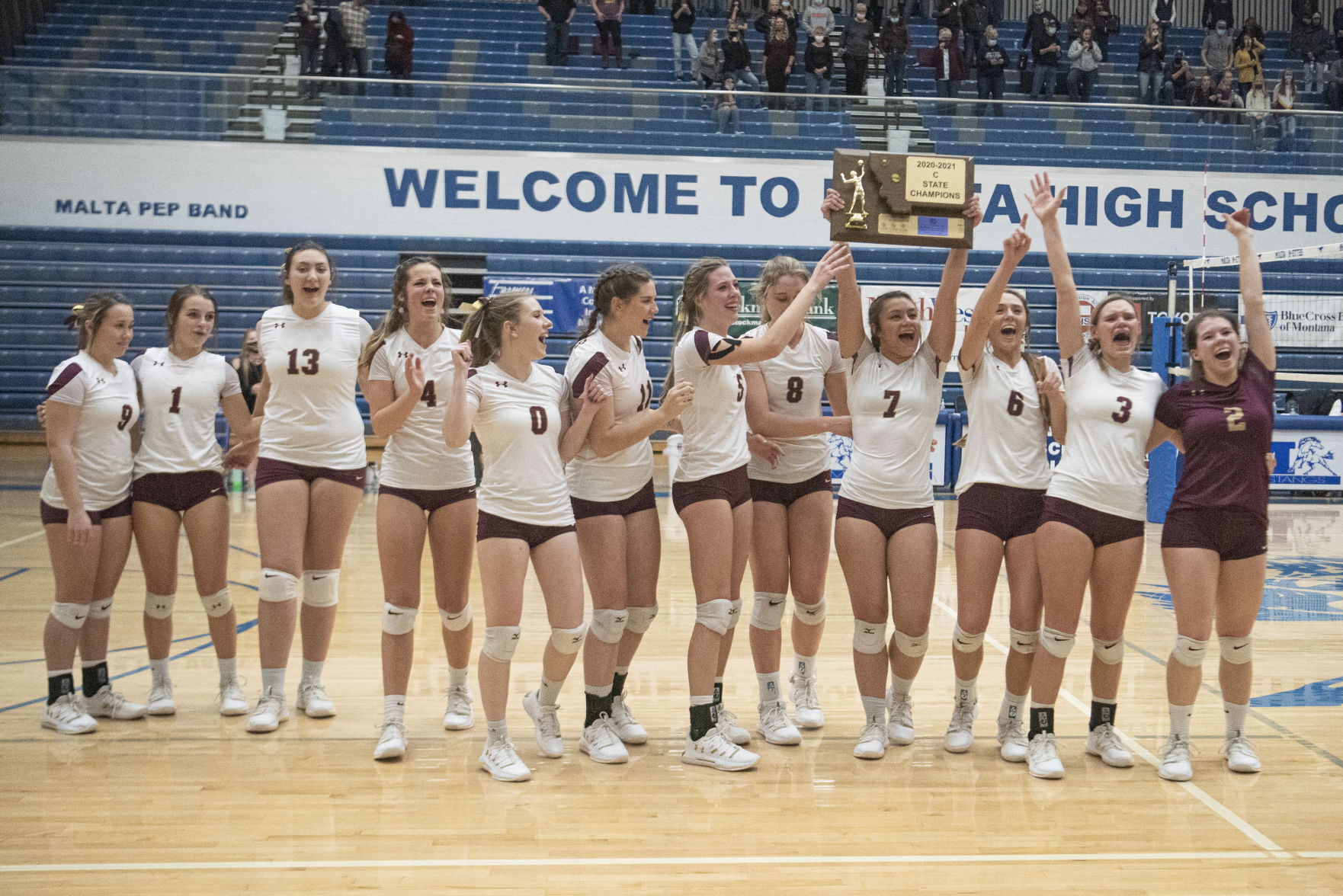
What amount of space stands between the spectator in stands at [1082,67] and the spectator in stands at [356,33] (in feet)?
32.5

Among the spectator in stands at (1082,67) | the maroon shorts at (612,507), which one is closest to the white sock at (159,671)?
the maroon shorts at (612,507)

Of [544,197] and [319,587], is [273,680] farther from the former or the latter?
[544,197]

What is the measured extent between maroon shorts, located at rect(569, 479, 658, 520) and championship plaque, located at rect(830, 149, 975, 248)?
1135mm

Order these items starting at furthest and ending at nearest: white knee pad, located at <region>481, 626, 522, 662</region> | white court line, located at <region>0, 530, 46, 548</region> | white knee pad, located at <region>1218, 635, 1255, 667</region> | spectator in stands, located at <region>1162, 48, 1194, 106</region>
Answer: spectator in stands, located at <region>1162, 48, 1194, 106</region> → white court line, located at <region>0, 530, 46, 548</region> → white knee pad, located at <region>1218, 635, 1255, 667</region> → white knee pad, located at <region>481, 626, 522, 662</region>

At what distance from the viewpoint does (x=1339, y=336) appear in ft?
38.6

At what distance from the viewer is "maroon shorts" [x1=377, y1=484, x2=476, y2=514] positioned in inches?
164

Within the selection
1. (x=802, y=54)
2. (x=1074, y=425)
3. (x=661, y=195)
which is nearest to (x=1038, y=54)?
(x=802, y=54)

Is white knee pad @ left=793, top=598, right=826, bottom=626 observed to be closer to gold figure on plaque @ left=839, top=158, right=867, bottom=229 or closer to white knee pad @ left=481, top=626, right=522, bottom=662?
white knee pad @ left=481, top=626, right=522, bottom=662

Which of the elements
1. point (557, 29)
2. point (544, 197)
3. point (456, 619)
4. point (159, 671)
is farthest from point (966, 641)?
point (557, 29)

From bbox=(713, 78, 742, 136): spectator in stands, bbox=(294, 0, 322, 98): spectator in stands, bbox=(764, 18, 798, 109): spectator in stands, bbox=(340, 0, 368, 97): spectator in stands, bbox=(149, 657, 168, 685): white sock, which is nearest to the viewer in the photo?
bbox=(149, 657, 168, 685): white sock

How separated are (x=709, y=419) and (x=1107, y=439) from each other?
1.37 metres

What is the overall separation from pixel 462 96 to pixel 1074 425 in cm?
1115

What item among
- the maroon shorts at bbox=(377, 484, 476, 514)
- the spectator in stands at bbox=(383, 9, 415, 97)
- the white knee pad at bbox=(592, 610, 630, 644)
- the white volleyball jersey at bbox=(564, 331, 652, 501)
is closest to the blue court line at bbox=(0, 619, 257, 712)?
the maroon shorts at bbox=(377, 484, 476, 514)

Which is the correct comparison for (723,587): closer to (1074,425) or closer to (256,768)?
(1074,425)
